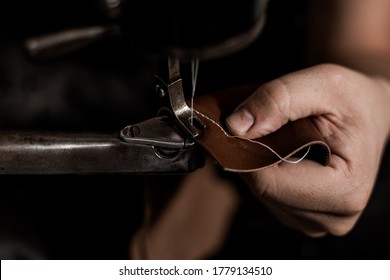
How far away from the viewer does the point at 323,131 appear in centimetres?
84

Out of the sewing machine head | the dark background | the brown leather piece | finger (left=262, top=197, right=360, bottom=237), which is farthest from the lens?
the dark background

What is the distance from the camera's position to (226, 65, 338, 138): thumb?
76 cm

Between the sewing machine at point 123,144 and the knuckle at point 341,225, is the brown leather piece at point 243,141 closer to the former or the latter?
the sewing machine at point 123,144

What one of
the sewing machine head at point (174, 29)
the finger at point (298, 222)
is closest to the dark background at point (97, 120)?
the finger at point (298, 222)

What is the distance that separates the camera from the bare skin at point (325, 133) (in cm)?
78

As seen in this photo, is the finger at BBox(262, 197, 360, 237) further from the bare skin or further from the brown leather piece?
the brown leather piece

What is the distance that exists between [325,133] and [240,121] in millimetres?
144

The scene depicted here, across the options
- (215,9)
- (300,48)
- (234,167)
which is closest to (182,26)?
(215,9)

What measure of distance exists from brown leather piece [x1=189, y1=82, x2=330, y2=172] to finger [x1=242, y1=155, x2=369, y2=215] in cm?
2

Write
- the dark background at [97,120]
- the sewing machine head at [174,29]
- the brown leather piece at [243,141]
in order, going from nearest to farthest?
the sewing machine head at [174,29] < the brown leather piece at [243,141] < the dark background at [97,120]

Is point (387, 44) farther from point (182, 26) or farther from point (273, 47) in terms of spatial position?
point (182, 26)

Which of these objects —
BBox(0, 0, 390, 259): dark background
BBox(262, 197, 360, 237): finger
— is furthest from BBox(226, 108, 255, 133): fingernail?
BBox(0, 0, 390, 259): dark background

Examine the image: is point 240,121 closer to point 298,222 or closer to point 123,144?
point 123,144

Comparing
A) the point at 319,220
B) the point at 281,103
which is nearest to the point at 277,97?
the point at 281,103
